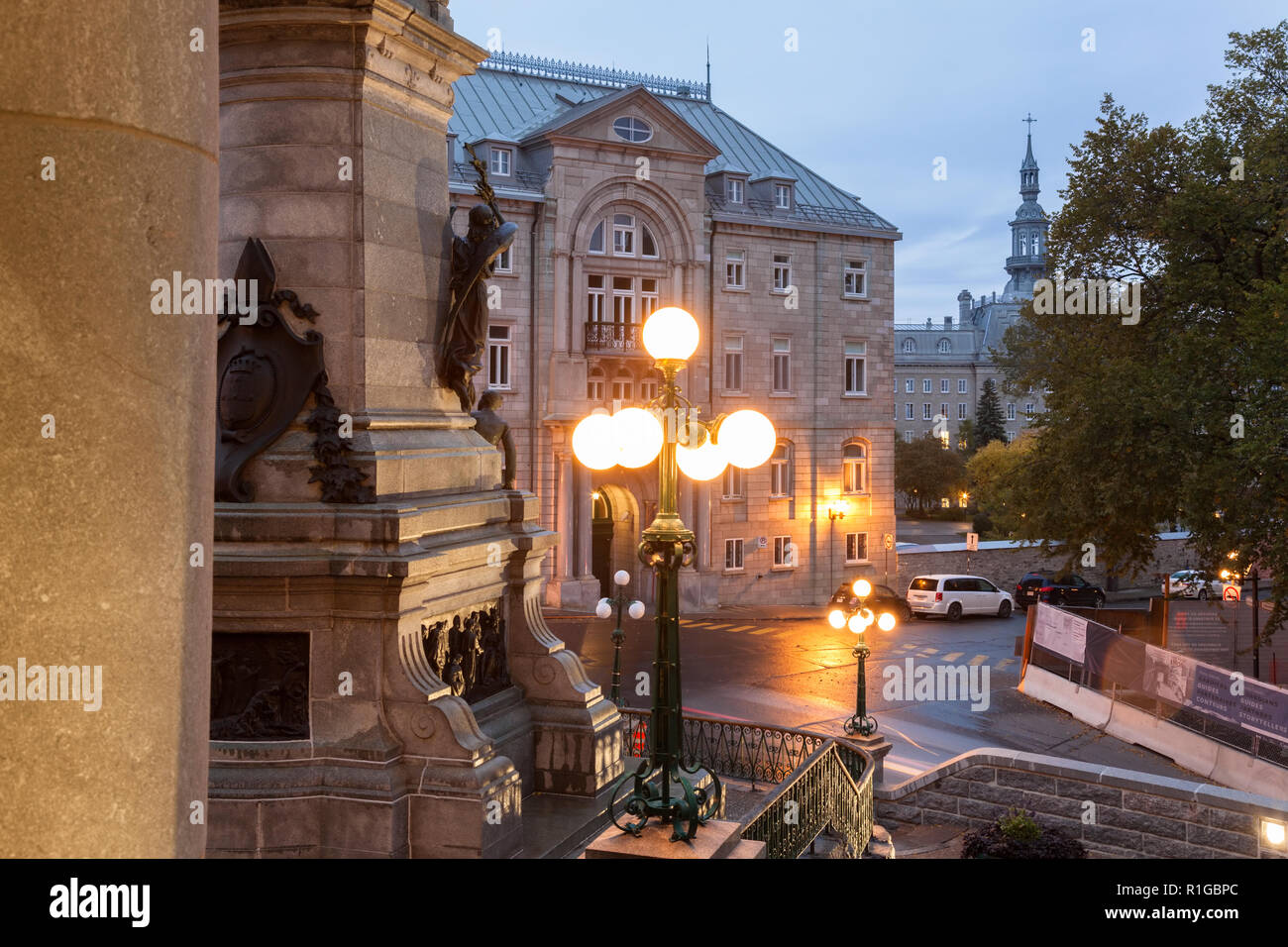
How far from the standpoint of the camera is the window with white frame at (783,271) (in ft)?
145

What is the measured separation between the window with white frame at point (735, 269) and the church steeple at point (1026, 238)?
405ft

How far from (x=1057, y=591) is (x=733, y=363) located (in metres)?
13.9

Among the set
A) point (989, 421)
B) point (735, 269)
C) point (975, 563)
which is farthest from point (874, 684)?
point (989, 421)

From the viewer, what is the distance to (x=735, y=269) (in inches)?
1702

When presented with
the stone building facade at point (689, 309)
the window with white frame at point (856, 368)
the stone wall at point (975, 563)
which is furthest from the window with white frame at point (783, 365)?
the stone wall at point (975, 563)

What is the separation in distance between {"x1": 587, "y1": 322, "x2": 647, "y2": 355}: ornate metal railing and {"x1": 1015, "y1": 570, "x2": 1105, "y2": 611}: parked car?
1647 centimetres

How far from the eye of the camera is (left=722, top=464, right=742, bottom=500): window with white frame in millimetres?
42906

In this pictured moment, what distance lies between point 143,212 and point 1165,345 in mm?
29115

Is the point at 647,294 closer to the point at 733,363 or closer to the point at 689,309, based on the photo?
the point at 689,309

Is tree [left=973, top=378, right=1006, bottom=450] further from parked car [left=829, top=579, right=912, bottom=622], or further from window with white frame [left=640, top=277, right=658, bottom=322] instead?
window with white frame [left=640, top=277, right=658, bottom=322]

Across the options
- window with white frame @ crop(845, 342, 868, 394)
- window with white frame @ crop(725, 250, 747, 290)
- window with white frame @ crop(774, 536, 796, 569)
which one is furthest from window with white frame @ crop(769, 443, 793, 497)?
window with white frame @ crop(725, 250, 747, 290)

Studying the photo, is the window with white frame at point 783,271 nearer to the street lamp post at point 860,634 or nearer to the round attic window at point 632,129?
the round attic window at point 632,129

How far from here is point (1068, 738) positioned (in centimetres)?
2456
